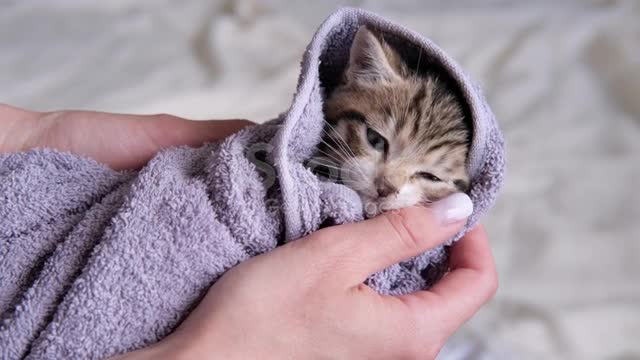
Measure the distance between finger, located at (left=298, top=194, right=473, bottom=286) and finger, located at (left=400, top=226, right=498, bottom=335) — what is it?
0.08 metres

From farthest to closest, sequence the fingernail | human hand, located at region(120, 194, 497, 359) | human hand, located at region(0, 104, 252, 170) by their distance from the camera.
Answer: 1. human hand, located at region(0, 104, 252, 170)
2. the fingernail
3. human hand, located at region(120, 194, 497, 359)

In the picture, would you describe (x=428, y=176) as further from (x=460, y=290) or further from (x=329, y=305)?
(x=329, y=305)

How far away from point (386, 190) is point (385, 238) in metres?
0.14

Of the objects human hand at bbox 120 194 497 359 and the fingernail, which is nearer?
human hand at bbox 120 194 497 359

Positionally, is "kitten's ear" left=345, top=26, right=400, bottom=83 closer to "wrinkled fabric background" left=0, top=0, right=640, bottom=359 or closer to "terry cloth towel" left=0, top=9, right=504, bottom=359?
"terry cloth towel" left=0, top=9, right=504, bottom=359

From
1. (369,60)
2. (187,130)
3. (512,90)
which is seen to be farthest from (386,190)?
(512,90)

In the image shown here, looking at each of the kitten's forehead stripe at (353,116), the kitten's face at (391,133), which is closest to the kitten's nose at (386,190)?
the kitten's face at (391,133)

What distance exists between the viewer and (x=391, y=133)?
112 cm

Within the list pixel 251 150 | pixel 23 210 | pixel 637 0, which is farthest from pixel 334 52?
pixel 637 0

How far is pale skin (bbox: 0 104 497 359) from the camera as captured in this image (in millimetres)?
844

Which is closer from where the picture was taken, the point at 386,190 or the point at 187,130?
the point at 386,190

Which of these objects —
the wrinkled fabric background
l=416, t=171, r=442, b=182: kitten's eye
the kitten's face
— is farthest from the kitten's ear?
the wrinkled fabric background

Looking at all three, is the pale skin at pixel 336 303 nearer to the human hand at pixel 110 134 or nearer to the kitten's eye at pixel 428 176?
the kitten's eye at pixel 428 176

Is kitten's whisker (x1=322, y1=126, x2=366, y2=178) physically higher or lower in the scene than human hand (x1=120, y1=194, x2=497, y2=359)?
higher
